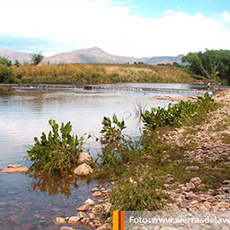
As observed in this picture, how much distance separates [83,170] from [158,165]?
4.38 feet

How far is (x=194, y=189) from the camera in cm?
395

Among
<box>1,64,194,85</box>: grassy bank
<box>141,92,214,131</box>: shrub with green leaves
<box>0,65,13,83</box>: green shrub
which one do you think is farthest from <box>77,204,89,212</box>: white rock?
<box>0,65,13,83</box>: green shrub

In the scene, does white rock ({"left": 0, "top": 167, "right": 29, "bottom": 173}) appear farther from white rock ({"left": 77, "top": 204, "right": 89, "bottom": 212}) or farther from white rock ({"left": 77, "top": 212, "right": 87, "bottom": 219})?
white rock ({"left": 77, "top": 212, "right": 87, "bottom": 219})

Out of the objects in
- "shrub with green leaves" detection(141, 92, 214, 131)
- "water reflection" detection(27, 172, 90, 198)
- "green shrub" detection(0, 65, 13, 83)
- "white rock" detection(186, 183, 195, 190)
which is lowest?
"water reflection" detection(27, 172, 90, 198)

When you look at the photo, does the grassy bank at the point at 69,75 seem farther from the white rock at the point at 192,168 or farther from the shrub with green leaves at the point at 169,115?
the white rock at the point at 192,168

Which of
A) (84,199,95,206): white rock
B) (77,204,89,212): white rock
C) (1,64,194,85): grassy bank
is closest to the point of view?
(77,204,89,212): white rock

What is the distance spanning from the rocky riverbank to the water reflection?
0.47 meters

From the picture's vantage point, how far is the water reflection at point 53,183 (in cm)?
473

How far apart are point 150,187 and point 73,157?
2413 mm

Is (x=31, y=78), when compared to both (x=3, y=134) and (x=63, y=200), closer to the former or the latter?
(x=3, y=134)

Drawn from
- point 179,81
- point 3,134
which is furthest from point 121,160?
point 179,81

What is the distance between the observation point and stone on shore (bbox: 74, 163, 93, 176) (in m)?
5.36

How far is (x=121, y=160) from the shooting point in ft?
19.2

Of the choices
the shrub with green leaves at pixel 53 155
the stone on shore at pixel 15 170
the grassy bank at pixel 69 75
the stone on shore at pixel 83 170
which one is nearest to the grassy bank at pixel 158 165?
the stone on shore at pixel 83 170
